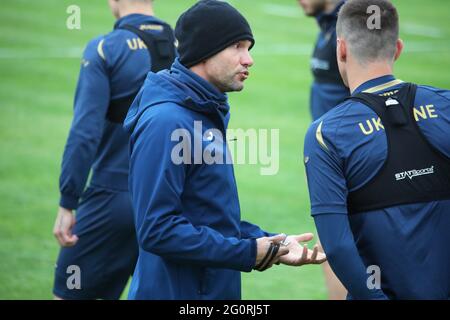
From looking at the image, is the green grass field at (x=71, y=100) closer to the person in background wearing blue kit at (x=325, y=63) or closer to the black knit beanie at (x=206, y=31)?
the person in background wearing blue kit at (x=325, y=63)

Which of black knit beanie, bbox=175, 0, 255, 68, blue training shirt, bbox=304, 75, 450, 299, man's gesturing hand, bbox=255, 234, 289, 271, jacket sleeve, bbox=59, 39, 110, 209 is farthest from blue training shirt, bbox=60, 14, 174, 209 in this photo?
blue training shirt, bbox=304, 75, 450, 299

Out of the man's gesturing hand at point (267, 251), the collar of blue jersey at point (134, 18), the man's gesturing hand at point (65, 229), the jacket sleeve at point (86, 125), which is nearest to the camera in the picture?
the man's gesturing hand at point (267, 251)

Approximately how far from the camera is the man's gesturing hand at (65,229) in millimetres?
6109

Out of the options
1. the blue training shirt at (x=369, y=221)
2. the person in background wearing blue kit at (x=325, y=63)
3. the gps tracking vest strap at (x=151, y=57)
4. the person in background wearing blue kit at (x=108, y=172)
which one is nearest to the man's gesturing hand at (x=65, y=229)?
the person in background wearing blue kit at (x=108, y=172)

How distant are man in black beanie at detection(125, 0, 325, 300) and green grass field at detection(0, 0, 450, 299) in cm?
367

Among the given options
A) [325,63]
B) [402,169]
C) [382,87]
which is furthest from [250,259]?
[325,63]

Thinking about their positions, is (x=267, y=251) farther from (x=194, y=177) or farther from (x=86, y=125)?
(x=86, y=125)

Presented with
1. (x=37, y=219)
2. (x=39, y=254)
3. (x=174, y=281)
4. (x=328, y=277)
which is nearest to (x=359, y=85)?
(x=174, y=281)

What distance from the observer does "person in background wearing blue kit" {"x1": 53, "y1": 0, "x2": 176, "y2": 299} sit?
6090mm

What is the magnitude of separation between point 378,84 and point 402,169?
1.52 feet

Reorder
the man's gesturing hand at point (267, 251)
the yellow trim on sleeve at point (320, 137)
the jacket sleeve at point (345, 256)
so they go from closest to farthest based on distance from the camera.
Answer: the jacket sleeve at point (345, 256)
the yellow trim on sleeve at point (320, 137)
the man's gesturing hand at point (267, 251)

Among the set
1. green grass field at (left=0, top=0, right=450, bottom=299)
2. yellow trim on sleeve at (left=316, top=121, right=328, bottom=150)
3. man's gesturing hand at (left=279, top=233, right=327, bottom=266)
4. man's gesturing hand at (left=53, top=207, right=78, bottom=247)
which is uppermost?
yellow trim on sleeve at (left=316, top=121, right=328, bottom=150)

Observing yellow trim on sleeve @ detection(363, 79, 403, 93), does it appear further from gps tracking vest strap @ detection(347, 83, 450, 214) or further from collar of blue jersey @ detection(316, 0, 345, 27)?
collar of blue jersey @ detection(316, 0, 345, 27)

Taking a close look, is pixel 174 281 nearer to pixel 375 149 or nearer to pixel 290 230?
pixel 375 149
